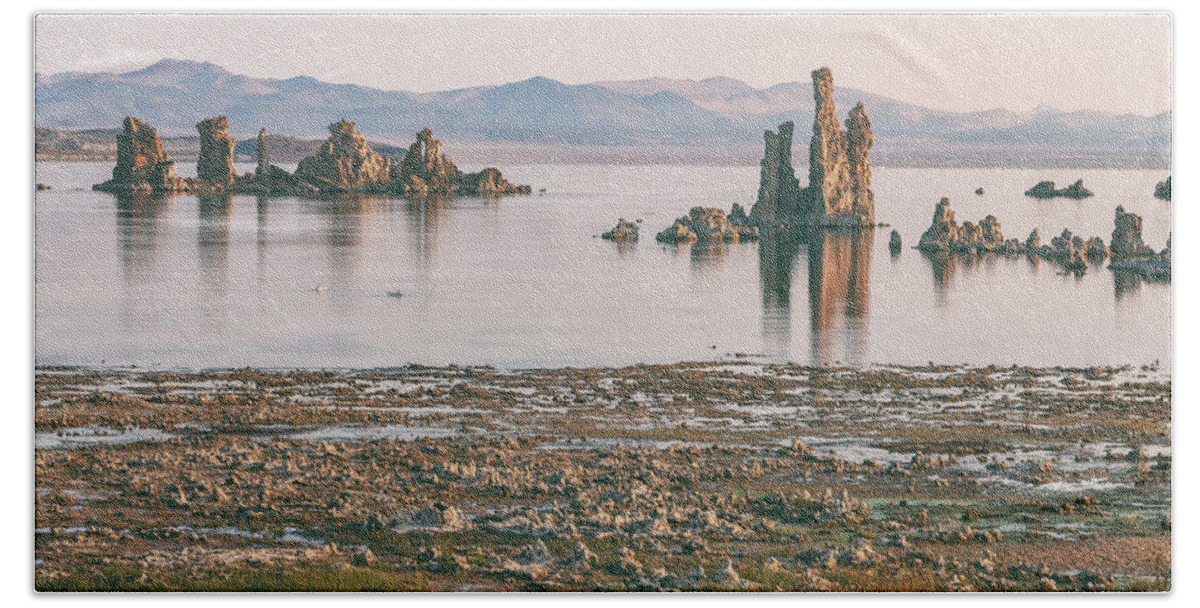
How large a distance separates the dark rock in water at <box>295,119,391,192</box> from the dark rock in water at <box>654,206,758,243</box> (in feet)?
14.2

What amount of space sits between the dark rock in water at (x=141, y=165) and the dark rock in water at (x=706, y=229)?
723 centimetres

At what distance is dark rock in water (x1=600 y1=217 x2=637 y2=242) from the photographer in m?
24.8

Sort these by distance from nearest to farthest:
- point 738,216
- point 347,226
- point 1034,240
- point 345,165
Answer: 1. point 345,165
2. point 1034,240
3. point 347,226
4. point 738,216

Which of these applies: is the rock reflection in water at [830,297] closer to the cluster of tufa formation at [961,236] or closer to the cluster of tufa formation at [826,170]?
the cluster of tufa formation at [826,170]


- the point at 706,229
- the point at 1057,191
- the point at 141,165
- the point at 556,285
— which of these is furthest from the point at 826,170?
the point at 141,165

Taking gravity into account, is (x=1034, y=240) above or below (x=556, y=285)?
above

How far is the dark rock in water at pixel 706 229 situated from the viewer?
27014mm

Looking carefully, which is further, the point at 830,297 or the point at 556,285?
the point at 830,297

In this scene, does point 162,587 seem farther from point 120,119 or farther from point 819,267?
point 819,267

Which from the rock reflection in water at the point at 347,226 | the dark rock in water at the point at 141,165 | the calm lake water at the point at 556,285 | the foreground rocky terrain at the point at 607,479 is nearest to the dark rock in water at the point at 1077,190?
the calm lake water at the point at 556,285

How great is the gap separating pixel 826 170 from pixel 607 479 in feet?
21.5

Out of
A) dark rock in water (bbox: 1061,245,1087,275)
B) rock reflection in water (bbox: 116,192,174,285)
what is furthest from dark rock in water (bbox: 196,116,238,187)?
dark rock in water (bbox: 1061,245,1087,275)

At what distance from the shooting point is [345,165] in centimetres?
2539

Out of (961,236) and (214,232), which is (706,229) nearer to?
(961,236)
